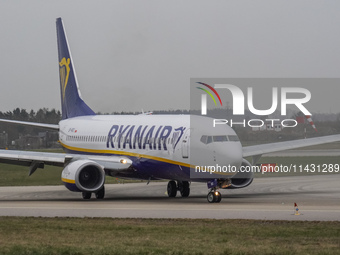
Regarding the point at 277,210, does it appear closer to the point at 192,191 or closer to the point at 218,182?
the point at 218,182

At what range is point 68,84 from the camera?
4828cm

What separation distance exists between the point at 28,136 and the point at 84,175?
8094cm

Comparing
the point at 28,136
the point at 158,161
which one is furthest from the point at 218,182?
the point at 28,136

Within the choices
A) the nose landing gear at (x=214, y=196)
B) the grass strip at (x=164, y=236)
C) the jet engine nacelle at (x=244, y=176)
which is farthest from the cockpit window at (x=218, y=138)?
the grass strip at (x=164, y=236)

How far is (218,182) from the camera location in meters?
34.2

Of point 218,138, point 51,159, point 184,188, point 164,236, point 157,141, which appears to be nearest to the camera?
point 164,236

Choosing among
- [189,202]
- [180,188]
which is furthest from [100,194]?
[189,202]

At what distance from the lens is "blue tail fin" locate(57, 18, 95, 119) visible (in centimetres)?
4775

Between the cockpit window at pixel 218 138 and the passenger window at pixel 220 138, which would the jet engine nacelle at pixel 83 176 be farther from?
the passenger window at pixel 220 138

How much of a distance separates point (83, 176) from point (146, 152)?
3266mm

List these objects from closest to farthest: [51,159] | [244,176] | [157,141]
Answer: [157,141], [244,176], [51,159]

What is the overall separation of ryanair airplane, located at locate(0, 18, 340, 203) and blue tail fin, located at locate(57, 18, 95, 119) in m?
1.62

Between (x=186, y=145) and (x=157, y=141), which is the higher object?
(x=157, y=141)

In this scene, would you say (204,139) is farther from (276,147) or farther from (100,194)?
(100,194)
